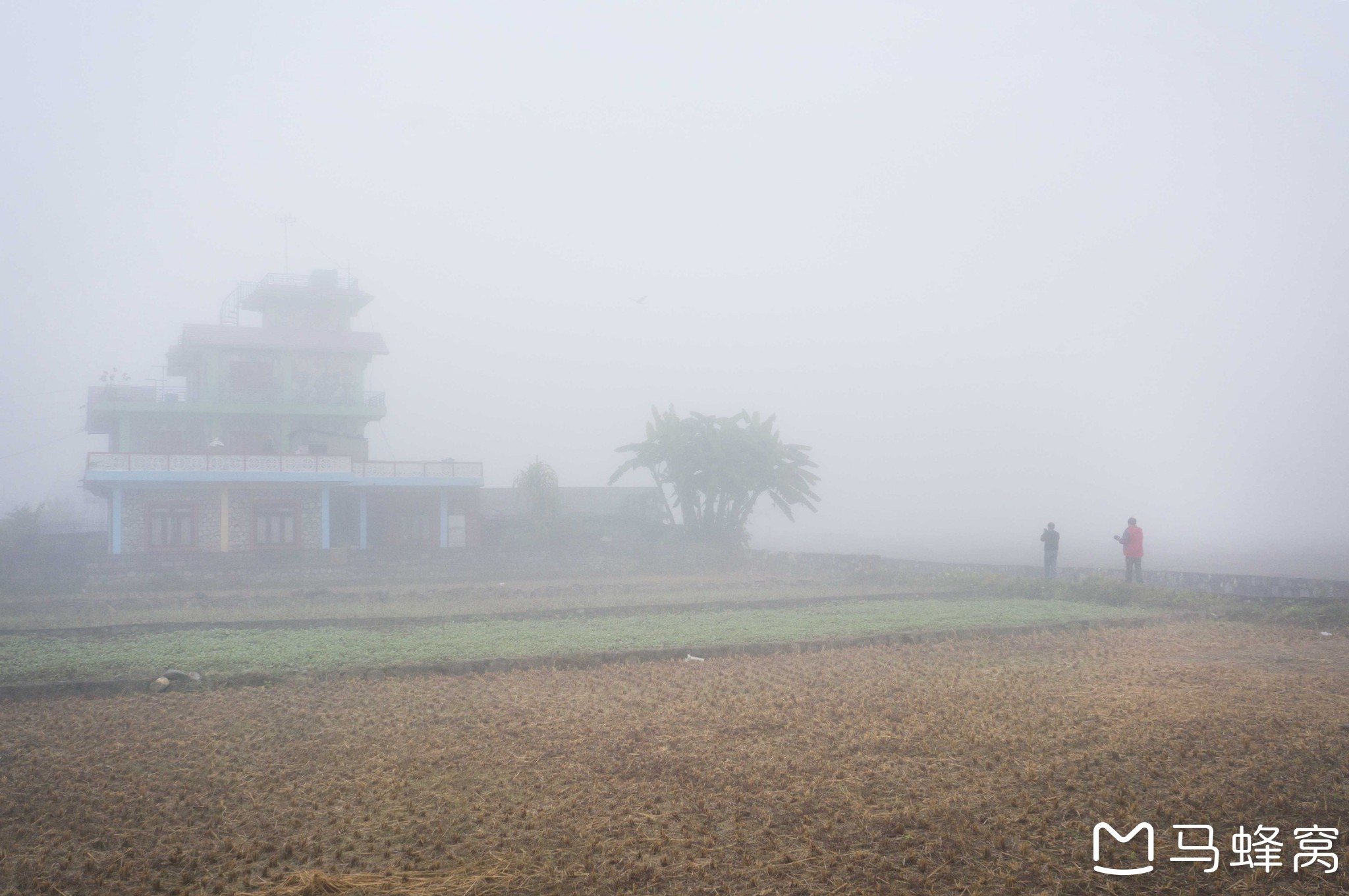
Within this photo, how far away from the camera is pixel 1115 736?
6930 mm

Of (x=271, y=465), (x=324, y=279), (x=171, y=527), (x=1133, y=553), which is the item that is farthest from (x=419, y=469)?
(x=1133, y=553)

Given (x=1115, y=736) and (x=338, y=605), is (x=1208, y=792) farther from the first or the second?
(x=338, y=605)

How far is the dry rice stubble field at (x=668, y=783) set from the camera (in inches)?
184

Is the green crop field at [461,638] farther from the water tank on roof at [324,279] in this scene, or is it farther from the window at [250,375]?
the water tank on roof at [324,279]

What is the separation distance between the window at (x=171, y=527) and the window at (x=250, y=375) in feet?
23.4

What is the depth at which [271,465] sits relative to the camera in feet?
100

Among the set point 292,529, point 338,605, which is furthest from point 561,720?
point 292,529

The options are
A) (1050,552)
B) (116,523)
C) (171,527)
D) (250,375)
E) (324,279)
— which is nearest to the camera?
(1050,552)

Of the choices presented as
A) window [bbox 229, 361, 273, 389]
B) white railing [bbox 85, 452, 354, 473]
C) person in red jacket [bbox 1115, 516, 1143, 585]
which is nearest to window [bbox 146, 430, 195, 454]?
window [bbox 229, 361, 273, 389]

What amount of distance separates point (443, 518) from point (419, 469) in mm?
1941

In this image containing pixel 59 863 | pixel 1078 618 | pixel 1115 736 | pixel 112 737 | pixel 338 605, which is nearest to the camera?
pixel 59 863

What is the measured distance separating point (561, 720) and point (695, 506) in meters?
28.5

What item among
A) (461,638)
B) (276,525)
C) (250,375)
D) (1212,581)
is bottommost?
(461,638)

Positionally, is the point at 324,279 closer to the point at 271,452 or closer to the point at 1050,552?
the point at 271,452
